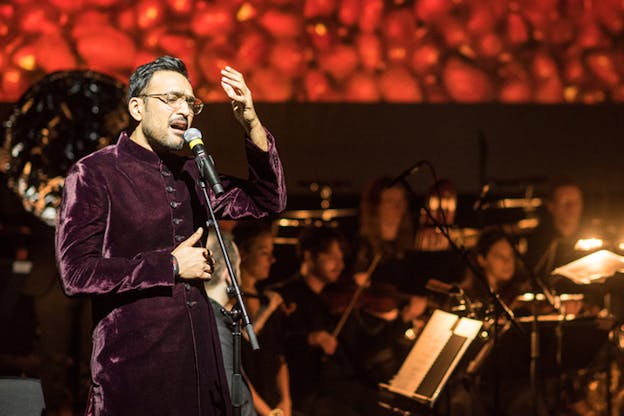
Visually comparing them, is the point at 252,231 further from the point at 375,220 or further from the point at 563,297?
the point at 563,297

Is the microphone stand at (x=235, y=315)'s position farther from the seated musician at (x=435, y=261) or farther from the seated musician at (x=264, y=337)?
the seated musician at (x=435, y=261)

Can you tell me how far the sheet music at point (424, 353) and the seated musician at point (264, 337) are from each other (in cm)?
59

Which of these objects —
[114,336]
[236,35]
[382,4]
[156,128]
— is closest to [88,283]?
[114,336]

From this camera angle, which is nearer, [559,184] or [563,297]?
[563,297]

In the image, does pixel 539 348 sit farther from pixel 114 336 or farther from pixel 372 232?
pixel 114 336

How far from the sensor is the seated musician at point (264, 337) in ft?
14.7

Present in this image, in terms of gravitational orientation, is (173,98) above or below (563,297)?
above

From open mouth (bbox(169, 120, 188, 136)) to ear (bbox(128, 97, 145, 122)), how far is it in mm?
108

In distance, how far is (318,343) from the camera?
4.91 meters

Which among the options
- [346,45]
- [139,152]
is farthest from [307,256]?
[139,152]

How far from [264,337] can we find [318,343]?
19.8 inches

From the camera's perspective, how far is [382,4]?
6.56 metres

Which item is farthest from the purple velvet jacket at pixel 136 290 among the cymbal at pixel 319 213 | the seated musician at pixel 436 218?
the cymbal at pixel 319 213

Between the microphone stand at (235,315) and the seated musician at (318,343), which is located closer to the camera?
the microphone stand at (235,315)
